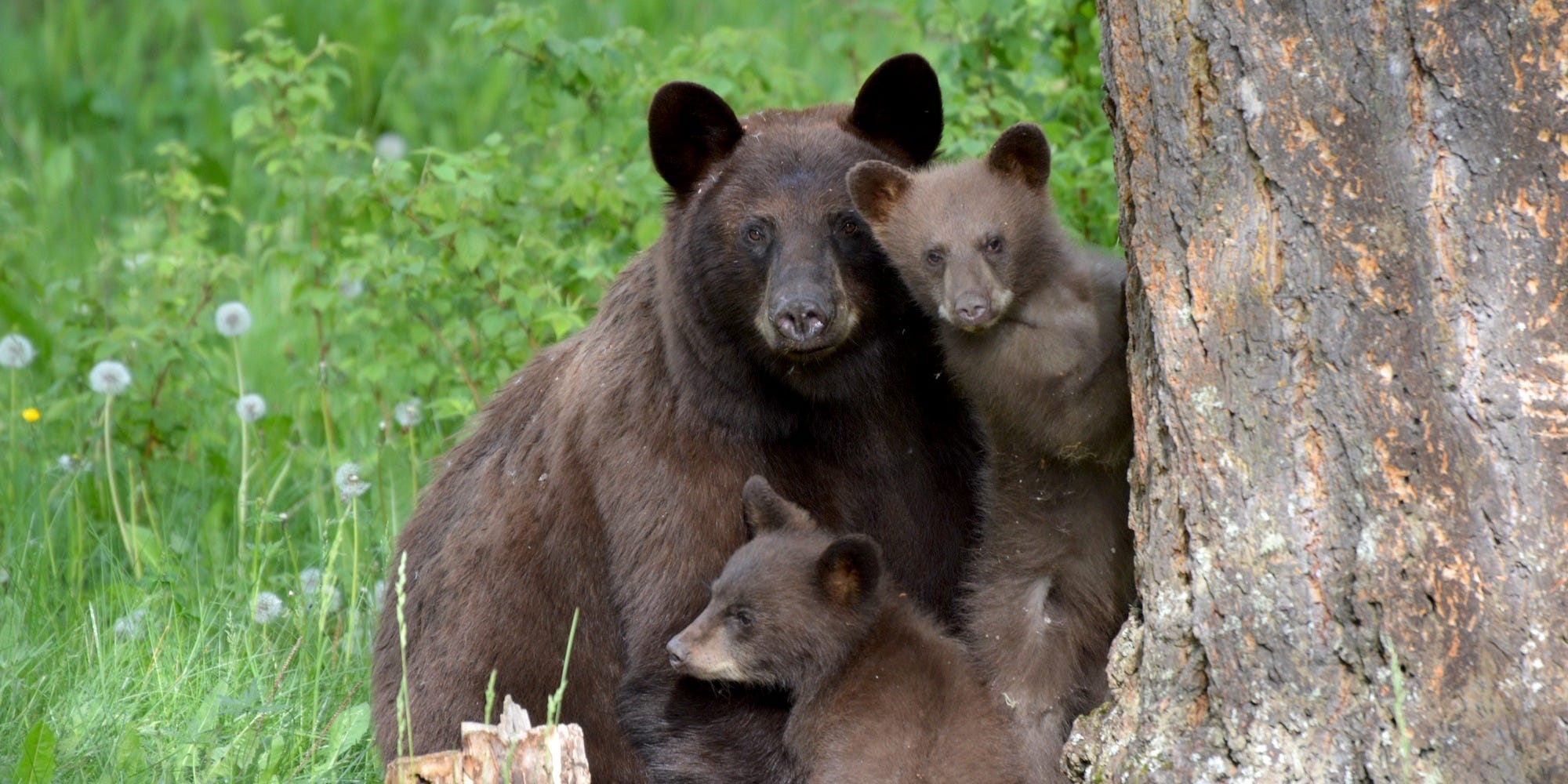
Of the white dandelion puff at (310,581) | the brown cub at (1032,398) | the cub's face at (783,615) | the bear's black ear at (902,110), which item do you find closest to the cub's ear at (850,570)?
the cub's face at (783,615)

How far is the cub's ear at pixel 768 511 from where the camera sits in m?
4.18

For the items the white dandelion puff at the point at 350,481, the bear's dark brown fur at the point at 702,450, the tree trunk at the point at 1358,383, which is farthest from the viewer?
the white dandelion puff at the point at 350,481

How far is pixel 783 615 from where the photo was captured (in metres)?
4.07

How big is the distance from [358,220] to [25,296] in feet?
8.48

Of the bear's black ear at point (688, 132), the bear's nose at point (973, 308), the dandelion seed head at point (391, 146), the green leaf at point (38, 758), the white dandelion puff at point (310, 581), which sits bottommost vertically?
the white dandelion puff at point (310, 581)

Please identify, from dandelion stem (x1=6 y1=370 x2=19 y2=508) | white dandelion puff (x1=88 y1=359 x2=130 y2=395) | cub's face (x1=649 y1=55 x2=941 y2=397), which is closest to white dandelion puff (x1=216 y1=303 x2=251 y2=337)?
white dandelion puff (x1=88 y1=359 x2=130 y2=395)

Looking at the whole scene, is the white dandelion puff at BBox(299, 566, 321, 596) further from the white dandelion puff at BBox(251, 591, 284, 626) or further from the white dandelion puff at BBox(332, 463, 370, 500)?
the white dandelion puff at BBox(332, 463, 370, 500)

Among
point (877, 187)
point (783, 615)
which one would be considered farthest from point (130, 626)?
point (877, 187)

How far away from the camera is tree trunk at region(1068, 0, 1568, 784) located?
2.78 metres

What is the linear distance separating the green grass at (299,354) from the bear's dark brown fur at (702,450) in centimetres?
48

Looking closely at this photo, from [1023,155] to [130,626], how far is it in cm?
291

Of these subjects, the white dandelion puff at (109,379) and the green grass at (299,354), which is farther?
the white dandelion puff at (109,379)

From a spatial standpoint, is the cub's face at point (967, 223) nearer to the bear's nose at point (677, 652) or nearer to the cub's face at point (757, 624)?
the cub's face at point (757, 624)

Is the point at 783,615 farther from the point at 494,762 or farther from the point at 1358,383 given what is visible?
the point at 1358,383
